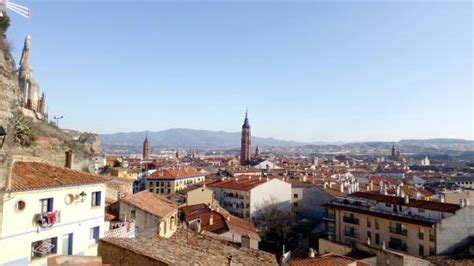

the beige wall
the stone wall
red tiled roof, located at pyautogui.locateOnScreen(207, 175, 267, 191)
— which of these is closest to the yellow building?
red tiled roof, located at pyautogui.locateOnScreen(207, 175, 267, 191)

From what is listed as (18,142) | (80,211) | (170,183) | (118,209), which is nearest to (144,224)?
(118,209)

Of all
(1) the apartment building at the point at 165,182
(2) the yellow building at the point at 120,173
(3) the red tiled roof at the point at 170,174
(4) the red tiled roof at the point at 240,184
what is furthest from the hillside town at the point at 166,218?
(3) the red tiled roof at the point at 170,174

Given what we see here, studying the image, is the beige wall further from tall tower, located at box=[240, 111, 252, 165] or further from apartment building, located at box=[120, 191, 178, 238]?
tall tower, located at box=[240, 111, 252, 165]

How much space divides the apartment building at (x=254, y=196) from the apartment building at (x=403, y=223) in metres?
15.1

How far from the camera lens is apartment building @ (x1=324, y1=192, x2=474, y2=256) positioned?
135 feet

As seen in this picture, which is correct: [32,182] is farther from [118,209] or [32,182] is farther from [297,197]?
[297,197]

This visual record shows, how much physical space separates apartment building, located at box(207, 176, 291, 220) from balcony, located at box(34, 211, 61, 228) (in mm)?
49814

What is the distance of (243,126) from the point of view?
167875 millimetres

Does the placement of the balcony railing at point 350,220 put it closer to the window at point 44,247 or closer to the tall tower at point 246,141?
the window at point 44,247

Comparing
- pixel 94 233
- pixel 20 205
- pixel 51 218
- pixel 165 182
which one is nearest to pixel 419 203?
pixel 94 233

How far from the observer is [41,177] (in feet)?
56.2

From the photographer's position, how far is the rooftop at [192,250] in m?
17.0

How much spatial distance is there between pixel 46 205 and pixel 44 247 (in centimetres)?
164

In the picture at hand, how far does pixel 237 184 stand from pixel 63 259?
5966cm
